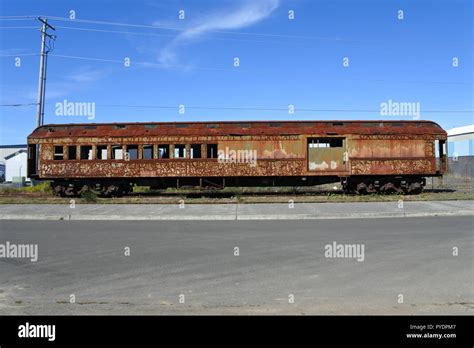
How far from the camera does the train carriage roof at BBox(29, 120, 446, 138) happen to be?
2125 centimetres

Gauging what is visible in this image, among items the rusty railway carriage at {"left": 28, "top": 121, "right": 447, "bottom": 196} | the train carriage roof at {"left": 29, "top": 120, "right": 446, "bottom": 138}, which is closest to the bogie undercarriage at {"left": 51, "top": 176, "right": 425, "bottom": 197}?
the rusty railway carriage at {"left": 28, "top": 121, "right": 447, "bottom": 196}

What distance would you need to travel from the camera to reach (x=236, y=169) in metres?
21.2

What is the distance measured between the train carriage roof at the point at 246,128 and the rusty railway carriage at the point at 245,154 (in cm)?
5

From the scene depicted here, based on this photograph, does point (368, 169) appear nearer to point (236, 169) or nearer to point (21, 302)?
point (236, 169)

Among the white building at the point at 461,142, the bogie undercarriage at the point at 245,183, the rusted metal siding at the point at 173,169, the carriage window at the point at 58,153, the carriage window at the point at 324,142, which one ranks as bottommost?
the bogie undercarriage at the point at 245,183

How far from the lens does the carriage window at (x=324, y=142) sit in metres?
21.4

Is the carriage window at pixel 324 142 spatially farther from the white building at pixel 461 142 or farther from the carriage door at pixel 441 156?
the white building at pixel 461 142

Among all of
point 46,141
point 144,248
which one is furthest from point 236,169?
point 144,248

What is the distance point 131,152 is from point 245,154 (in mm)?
5599

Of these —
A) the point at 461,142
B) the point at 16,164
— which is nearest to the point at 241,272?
the point at 461,142

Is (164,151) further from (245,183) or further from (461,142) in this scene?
(461,142)

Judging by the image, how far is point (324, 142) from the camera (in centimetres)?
2155

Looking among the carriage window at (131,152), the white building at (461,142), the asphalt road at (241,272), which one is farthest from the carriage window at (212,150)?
the white building at (461,142)

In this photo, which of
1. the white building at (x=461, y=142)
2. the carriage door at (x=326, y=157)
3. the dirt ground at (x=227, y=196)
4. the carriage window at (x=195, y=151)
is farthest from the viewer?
the white building at (x=461, y=142)
